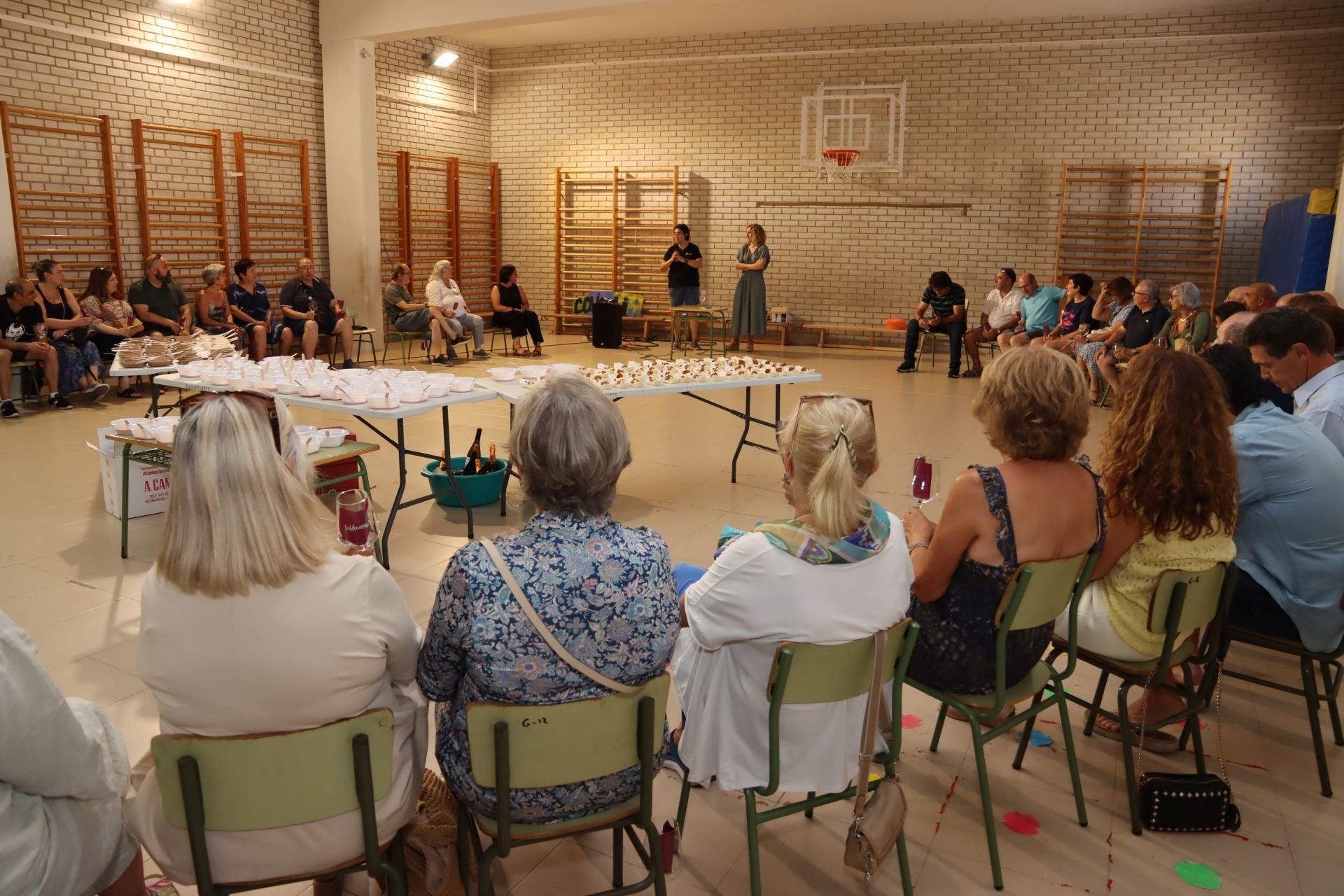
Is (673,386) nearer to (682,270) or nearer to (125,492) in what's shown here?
(125,492)

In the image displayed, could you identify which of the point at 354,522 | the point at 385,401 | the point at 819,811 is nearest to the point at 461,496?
the point at 385,401

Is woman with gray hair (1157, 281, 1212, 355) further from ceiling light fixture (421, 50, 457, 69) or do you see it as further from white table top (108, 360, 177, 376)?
ceiling light fixture (421, 50, 457, 69)

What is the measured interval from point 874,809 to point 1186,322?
7.27 meters

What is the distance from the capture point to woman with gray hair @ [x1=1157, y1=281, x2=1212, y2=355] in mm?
7672

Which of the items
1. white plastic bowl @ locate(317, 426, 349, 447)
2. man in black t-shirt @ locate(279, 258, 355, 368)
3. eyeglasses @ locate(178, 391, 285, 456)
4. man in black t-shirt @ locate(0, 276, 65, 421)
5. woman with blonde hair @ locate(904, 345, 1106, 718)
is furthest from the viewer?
man in black t-shirt @ locate(279, 258, 355, 368)

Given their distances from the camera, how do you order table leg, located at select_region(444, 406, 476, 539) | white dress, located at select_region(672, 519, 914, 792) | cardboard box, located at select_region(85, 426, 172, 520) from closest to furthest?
white dress, located at select_region(672, 519, 914, 792) < table leg, located at select_region(444, 406, 476, 539) < cardboard box, located at select_region(85, 426, 172, 520)

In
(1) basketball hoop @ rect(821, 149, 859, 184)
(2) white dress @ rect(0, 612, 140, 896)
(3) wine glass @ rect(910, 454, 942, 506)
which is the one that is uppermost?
(1) basketball hoop @ rect(821, 149, 859, 184)

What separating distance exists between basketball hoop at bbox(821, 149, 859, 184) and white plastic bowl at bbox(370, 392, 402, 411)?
8315mm

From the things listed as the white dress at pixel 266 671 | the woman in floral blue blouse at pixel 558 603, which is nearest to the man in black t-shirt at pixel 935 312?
the woman in floral blue blouse at pixel 558 603

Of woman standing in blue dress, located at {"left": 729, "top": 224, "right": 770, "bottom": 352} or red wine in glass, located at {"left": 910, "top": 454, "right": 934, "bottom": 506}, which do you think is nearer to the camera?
red wine in glass, located at {"left": 910, "top": 454, "right": 934, "bottom": 506}

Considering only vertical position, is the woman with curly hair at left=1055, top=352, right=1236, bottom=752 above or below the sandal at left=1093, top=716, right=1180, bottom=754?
above

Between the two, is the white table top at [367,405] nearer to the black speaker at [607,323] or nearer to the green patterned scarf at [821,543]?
the green patterned scarf at [821,543]

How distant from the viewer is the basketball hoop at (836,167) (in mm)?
11531

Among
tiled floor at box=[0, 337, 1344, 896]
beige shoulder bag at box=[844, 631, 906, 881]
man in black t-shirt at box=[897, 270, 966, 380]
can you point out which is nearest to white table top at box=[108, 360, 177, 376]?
tiled floor at box=[0, 337, 1344, 896]
